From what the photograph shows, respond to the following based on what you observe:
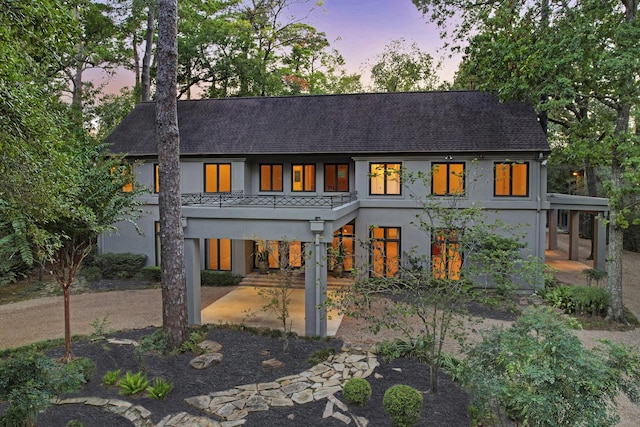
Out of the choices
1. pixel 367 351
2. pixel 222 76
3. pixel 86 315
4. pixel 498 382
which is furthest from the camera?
pixel 222 76

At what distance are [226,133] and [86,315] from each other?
10.2 metres

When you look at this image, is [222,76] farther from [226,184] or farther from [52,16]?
[52,16]

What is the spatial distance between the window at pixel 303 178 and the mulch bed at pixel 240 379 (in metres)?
9.06

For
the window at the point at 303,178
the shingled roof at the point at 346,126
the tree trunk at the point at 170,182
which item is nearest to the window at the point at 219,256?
the window at the point at 303,178

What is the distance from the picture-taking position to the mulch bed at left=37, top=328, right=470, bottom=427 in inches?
286

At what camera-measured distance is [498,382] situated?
5.45 meters

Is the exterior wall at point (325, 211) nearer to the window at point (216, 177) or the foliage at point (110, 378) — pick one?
the window at point (216, 177)

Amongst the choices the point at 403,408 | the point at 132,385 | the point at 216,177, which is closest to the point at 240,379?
the point at 132,385

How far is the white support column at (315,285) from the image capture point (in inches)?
451

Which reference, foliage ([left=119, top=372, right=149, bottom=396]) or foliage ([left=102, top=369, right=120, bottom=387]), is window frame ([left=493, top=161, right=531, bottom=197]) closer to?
foliage ([left=119, top=372, right=149, bottom=396])

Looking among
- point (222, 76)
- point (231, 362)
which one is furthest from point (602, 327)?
point (222, 76)

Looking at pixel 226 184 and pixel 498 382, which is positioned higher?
pixel 226 184

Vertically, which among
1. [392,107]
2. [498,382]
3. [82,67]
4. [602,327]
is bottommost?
[602,327]

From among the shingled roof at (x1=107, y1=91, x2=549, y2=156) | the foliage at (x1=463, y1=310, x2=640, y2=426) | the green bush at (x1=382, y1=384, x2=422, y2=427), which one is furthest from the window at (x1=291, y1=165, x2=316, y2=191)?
the foliage at (x1=463, y1=310, x2=640, y2=426)
